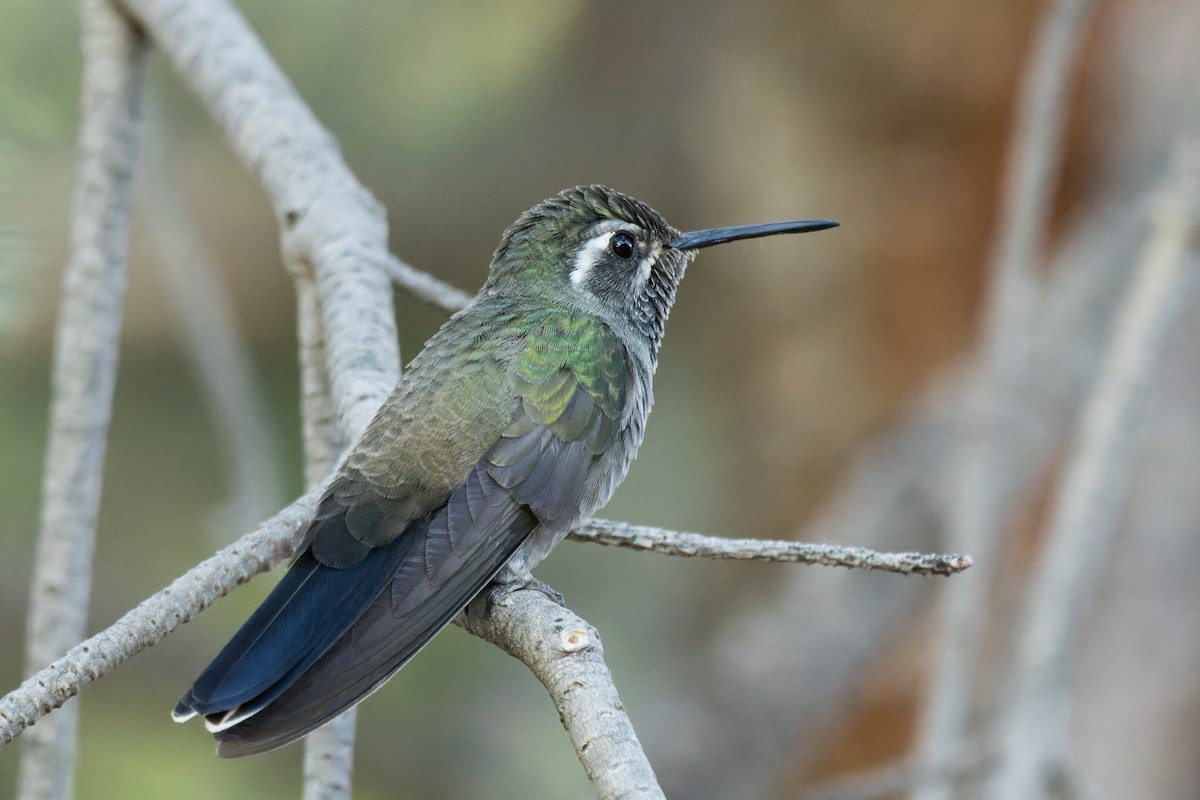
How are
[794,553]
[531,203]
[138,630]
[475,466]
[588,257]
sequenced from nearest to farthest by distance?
[138,630] → [794,553] → [475,466] → [588,257] → [531,203]

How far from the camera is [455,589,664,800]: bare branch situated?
1.39m

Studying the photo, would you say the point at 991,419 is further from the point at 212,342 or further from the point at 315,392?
the point at 212,342

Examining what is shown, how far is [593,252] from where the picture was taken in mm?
3141

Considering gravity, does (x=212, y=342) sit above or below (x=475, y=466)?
above

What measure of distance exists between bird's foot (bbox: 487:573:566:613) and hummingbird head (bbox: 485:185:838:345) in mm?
975

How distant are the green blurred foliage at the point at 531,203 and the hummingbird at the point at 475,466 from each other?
2.55 metres

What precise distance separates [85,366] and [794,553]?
1.52 meters

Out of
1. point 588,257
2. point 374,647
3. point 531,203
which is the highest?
point 531,203

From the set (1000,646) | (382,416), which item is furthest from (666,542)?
(1000,646)

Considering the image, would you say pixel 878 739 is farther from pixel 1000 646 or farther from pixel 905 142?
pixel 905 142

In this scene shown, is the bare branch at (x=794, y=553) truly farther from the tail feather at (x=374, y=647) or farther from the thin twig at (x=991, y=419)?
the thin twig at (x=991, y=419)

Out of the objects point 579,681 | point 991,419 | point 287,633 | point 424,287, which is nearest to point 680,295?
point 991,419

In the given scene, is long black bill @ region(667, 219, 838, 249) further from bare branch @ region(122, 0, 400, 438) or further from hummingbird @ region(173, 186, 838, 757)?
bare branch @ region(122, 0, 400, 438)

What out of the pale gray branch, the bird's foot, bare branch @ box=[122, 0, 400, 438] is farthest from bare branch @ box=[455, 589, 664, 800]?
the pale gray branch
